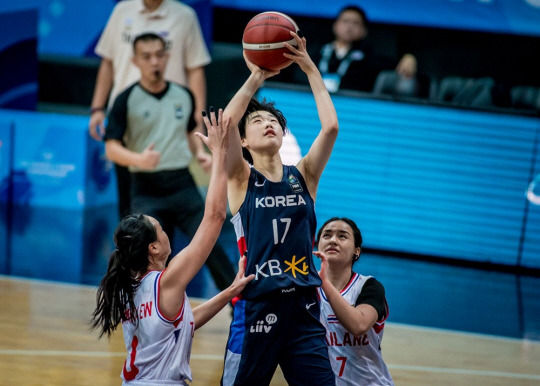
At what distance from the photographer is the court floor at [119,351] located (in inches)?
225

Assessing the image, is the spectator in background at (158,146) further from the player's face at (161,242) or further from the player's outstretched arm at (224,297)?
the player's face at (161,242)

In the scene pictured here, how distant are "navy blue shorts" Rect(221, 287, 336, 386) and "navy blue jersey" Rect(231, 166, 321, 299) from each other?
0.06m

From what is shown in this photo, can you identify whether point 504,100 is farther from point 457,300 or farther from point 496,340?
point 496,340

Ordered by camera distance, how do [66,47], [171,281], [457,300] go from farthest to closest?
[66,47], [457,300], [171,281]

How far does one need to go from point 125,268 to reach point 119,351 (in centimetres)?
251

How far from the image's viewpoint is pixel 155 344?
3723 mm

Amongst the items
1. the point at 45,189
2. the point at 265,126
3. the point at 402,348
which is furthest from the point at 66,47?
the point at 265,126

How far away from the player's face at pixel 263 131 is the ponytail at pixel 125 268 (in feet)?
2.14

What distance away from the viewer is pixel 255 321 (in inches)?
155

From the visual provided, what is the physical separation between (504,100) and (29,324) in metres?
5.79

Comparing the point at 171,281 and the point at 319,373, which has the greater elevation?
the point at 171,281

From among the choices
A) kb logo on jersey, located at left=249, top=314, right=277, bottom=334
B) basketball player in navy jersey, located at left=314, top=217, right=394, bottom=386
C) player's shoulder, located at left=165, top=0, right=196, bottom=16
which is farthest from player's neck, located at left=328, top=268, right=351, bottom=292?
player's shoulder, located at left=165, top=0, right=196, bottom=16

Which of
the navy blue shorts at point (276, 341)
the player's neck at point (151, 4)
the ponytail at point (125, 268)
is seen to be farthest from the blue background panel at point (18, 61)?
the navy blue shorts at point (276, 341)

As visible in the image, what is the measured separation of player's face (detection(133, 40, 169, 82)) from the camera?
7258 mm
